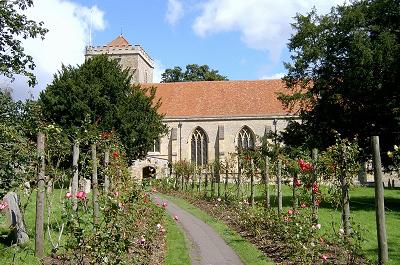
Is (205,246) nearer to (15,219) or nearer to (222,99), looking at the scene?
(15,219)

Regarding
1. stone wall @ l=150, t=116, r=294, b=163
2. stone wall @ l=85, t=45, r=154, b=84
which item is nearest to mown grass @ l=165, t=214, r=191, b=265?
stone wall @ l=150, t=116, r=294, b=163

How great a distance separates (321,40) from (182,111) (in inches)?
987

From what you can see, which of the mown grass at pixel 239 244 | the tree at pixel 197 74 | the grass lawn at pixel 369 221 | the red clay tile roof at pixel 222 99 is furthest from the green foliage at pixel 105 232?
the tree at pixel 197 74

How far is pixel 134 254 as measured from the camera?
8898mm

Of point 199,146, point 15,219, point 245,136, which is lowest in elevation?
point 15,219

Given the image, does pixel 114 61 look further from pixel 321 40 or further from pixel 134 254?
pixel 134 254

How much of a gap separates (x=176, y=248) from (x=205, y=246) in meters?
0.90

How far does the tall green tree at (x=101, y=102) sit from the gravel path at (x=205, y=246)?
43.1 feet

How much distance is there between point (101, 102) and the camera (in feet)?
94.7

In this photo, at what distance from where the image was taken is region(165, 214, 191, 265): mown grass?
9760 millimetres

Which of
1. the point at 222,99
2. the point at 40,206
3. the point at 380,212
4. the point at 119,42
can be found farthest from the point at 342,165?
the point at 119,42

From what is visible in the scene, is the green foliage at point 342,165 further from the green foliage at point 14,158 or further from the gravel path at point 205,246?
the green foliage at point 14,158

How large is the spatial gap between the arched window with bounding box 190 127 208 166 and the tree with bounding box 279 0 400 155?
73.3ft

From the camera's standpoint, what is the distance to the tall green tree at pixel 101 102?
28.3m
